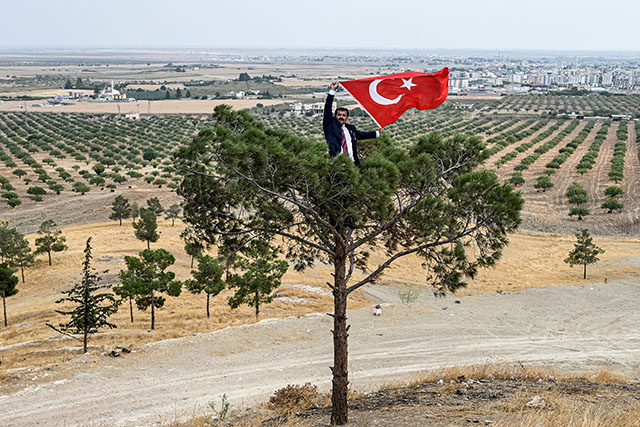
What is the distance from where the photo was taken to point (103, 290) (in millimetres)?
26859

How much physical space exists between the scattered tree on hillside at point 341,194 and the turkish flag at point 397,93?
62 cm

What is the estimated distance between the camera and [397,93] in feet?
38.1

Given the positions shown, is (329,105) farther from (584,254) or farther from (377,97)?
(584,254)

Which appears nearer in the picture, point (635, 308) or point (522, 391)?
point (522, 391)

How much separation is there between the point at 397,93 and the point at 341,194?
2475 mm

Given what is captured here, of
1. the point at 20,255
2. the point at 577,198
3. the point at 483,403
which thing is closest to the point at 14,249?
the point at 20,255

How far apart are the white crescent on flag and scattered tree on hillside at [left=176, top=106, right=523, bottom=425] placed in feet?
2.43

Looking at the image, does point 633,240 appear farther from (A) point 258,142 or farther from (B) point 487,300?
(A) point 258,142

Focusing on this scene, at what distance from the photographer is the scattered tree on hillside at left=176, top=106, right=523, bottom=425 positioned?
1046 cm

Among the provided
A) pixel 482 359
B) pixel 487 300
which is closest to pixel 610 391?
pixel 482 359

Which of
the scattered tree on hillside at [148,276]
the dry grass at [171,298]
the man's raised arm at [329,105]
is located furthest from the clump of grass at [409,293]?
the man's raised arm at [329,105]

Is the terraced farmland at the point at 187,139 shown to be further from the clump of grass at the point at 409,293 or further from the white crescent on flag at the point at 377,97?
the white crescent on flag at the point at 377,97

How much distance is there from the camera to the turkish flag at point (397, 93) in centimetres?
1156

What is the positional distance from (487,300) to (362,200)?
56.0 feet
